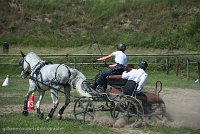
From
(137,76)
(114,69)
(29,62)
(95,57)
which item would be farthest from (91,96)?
(95,57)

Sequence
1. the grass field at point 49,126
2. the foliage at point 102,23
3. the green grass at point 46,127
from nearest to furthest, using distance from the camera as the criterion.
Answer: the green grass at point 46,127 → the grass field at point 49,126 → the foliage at point 102,23

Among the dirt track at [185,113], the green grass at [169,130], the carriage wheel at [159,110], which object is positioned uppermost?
the carriage wheel at [159,110]

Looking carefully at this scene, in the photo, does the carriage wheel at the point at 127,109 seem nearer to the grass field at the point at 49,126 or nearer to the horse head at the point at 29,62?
the grass field at the point at 49,126

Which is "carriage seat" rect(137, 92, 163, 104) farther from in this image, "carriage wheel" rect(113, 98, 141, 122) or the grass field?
the grass field

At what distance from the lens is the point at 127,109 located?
1242 centimetres

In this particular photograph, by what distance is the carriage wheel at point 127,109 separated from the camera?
12.4 metres

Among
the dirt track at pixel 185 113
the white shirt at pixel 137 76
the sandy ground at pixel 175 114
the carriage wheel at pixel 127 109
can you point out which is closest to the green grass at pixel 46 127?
the sandy ground at pixel 175 114

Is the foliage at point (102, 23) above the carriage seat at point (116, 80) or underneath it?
above

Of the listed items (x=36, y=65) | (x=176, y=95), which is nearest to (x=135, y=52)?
(x=176, y=95)

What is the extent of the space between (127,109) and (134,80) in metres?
0.82

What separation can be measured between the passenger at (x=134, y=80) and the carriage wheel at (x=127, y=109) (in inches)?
11.1

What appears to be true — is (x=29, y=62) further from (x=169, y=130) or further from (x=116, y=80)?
(x=169, y=130)

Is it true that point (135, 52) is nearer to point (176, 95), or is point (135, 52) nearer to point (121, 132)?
point (176, 95)

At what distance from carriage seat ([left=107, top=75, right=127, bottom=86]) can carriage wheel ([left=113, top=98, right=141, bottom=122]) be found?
67 cm
